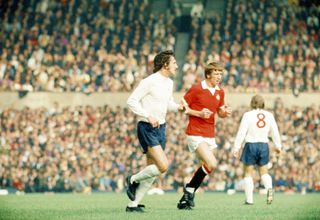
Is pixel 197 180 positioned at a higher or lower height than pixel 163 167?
lower

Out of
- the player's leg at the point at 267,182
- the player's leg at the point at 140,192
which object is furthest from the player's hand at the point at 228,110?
the player's leg at the point at 267,182

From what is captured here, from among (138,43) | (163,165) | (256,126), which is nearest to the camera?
(163,165)

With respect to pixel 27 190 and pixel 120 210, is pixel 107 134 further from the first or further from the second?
pixel 120 210

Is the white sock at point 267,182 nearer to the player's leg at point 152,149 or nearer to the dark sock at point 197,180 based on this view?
the dark sock at point 197,180

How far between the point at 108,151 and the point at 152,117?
57.7ft

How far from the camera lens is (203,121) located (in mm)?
14336

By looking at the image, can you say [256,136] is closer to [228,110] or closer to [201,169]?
[228,110]

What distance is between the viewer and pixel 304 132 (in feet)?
102

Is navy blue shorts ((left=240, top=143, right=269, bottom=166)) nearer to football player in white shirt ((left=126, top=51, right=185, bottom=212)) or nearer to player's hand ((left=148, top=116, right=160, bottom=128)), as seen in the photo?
football player in white shirt ((left=126, top=51, right=185, bottom=212))

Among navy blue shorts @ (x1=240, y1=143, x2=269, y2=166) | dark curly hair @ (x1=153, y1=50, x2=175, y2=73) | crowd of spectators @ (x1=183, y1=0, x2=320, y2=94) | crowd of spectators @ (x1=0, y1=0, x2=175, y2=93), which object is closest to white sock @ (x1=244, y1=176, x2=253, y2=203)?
navy blue shorts @ (x1=240, y1=143, x2=269, y2=166)

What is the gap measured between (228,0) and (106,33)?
19.9ft

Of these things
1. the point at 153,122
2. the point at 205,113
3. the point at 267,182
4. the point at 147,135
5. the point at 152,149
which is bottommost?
the point at 267,182

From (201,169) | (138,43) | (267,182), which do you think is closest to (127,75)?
(138,43)

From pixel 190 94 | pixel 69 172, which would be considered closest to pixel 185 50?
pixel 69 172
